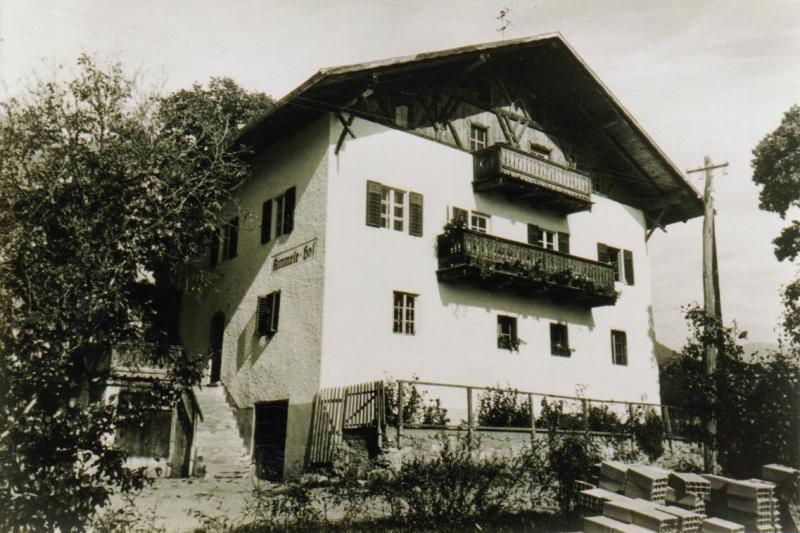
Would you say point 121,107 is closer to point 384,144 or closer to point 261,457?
point 384,144

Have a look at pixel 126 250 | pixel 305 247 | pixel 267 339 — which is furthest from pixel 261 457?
pixel 126 250

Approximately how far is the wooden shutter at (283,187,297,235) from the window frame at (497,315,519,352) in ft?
22.5

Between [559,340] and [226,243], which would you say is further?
[226,243]

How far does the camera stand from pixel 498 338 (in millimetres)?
20594

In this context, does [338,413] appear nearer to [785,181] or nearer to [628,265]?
[628,265]

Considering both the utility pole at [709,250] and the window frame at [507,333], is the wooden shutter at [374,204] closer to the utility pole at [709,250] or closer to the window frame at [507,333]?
the window frame at [507,333]

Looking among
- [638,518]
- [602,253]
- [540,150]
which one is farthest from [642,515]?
[602,253]

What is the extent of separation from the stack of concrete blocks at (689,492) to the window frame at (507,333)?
381 inches

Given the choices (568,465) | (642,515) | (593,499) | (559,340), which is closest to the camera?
(642,515)

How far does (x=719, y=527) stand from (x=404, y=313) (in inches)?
410

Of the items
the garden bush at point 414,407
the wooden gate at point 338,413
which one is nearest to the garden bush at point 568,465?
the garden bush at point 414,407

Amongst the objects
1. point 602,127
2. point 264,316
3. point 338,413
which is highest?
point 602,127

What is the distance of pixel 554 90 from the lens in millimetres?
24203

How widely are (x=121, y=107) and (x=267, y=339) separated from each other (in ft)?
24.7
